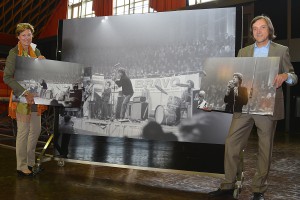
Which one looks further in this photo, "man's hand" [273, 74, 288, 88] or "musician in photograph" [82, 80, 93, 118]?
"musician in photograph" [82, 80, 93, 118]

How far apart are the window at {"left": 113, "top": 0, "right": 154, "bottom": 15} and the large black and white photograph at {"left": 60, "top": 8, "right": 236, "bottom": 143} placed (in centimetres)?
811

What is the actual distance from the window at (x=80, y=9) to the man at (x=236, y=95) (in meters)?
11.1

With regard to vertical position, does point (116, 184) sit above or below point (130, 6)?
below

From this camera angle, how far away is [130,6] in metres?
10.8

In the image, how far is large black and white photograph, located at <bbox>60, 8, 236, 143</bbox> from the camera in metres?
2.22

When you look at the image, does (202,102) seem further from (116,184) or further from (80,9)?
(80,9)

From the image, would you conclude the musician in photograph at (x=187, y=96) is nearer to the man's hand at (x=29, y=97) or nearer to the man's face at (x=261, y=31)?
the man's face at (x=261, y=31)

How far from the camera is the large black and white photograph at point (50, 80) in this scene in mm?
2342

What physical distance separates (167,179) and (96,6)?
30.9ft

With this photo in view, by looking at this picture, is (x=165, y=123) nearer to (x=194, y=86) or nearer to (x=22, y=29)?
(x=194, y=86)

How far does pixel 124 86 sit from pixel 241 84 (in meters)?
0.95

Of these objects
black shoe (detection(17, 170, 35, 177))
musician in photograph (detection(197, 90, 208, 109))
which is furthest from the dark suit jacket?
black shoe (detection(17, 170, 35, 177))

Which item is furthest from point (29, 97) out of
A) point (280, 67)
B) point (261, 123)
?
point (280, 67)

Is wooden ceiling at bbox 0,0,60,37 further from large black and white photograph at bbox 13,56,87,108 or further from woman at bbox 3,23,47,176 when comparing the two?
large black and white photograph at bbox 13,56,87,108
